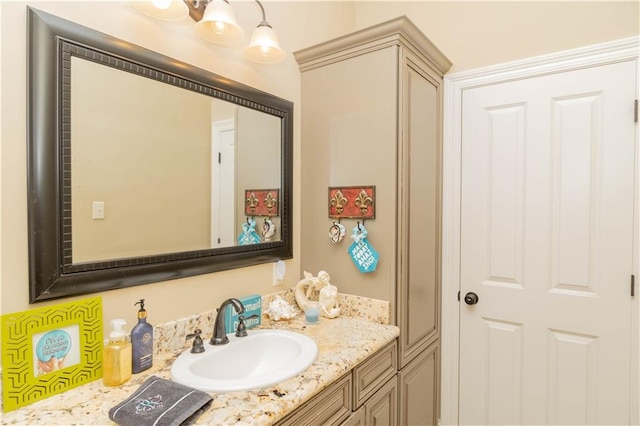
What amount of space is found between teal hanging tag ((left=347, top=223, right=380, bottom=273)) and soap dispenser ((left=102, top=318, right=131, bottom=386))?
3.37 ft

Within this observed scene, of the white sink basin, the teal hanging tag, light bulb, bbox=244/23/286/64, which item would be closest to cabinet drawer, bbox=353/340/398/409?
the white sink basin

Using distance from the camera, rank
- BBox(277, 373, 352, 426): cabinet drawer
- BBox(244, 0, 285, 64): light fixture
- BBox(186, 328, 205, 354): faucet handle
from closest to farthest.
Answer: BBox(277, 373, 352, 426): cabinet drawer < BBox(186, 328, 205, 354): faucet handle < BBox(244, 0, 285, 64): light fixture

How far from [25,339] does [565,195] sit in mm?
2220

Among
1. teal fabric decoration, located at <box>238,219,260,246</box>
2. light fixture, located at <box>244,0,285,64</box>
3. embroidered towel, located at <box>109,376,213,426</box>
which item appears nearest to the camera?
embroidered towel, located at <box>109,376,213,426</box>

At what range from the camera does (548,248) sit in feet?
6.01

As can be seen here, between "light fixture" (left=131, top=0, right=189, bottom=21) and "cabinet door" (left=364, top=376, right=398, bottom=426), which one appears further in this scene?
"cabinet door" (left=364, top=376, right=398, bottom=426)

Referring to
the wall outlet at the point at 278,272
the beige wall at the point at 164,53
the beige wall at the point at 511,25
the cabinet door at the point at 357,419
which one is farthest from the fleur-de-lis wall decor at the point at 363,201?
the beige wall at the point at 511,25

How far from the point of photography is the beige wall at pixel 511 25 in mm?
1695

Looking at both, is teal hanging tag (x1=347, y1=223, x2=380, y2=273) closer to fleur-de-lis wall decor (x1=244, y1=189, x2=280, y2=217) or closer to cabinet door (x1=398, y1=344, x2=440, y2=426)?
fleur-de-lis wall decor (x1=244, y1=189, x2=280, y2=217)

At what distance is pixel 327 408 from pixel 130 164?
108cm

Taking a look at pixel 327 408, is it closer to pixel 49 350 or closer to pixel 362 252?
pixel 362 252

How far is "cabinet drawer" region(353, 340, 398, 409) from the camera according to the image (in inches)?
54.5

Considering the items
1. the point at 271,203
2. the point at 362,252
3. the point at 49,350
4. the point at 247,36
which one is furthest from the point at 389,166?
the point at 49,350

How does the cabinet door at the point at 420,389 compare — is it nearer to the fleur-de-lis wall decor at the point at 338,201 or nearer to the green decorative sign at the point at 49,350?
the fleur-de-lis wall decor at the point at 338,201
